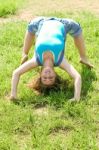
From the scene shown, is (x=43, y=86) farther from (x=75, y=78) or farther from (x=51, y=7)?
(x=51, y=7)

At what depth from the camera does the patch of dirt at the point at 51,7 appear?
28.7 ft

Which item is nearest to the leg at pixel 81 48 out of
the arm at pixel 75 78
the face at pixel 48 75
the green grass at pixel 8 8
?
the arm at pixel 75 78

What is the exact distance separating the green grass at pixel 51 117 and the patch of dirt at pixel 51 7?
2.50 meters

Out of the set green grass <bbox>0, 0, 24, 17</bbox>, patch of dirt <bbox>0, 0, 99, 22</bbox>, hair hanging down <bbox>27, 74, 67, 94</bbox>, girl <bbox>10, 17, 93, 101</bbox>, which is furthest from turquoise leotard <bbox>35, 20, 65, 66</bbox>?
green grass <bbox>0, 0, 24, 17</bbox>

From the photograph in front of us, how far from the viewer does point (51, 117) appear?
493 centimetres

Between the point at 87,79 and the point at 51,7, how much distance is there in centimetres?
369

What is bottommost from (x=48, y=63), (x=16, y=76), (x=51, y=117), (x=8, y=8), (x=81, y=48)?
(x=51, y=117)

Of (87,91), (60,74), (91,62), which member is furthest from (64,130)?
(91,62)

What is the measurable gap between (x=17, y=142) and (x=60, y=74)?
1608 millimetres

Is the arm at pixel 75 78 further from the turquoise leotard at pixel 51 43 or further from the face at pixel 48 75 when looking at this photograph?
the face at pixel 48 75

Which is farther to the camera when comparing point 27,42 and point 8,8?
point 8,8

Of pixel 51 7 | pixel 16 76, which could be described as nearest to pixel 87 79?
pixel 16 76

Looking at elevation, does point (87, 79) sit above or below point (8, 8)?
below

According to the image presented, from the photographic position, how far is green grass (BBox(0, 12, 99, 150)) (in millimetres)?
4469
